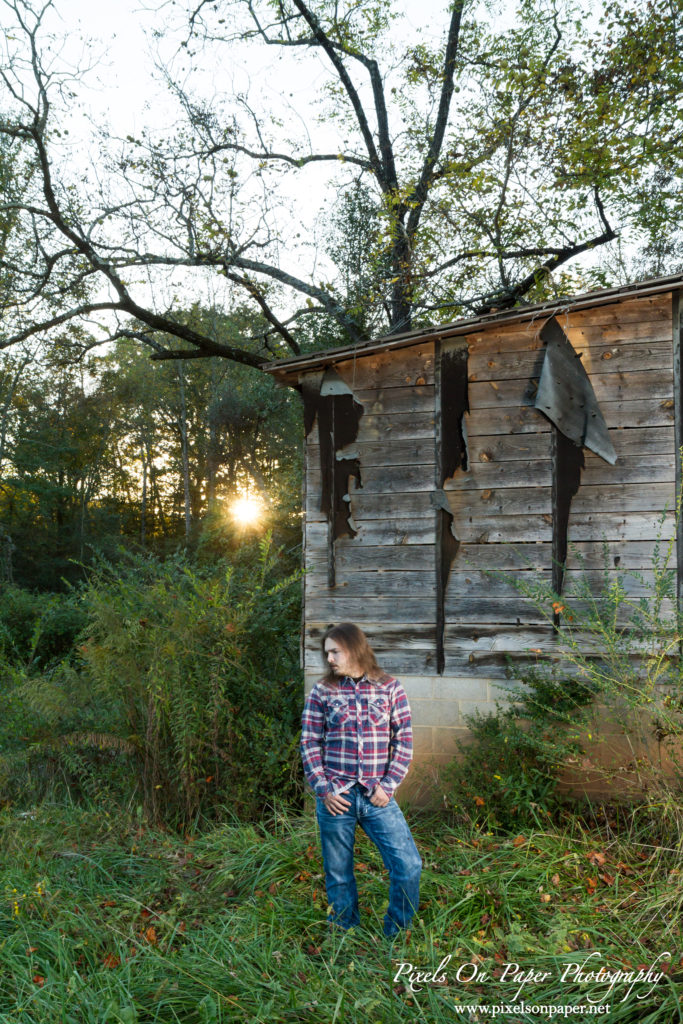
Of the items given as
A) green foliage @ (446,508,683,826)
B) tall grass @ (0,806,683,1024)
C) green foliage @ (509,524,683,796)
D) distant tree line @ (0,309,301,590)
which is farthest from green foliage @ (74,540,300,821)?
distant tree line @ (0,309,301,590)

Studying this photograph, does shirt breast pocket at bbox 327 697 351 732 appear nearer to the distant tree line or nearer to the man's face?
the man's face

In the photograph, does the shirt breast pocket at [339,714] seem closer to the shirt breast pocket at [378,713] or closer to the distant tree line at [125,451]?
the shirt breast pocket at [378,713]

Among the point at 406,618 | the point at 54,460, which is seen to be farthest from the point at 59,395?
the point at 406,618

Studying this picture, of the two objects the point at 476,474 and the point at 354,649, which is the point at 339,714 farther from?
the point at 476,474

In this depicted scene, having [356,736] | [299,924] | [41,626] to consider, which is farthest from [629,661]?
[41,626]

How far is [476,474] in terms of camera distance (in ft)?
22.1

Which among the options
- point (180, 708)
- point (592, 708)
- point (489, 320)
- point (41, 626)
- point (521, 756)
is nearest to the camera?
point (592, 708)

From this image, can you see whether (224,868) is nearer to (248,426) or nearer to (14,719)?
(14,719)

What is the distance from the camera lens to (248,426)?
23688mm

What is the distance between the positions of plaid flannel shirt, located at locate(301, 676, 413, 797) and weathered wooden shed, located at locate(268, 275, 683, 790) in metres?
2.29

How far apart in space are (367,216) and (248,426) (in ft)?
27.2

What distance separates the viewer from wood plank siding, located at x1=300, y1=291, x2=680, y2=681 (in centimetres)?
634

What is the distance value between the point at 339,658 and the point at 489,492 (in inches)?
120

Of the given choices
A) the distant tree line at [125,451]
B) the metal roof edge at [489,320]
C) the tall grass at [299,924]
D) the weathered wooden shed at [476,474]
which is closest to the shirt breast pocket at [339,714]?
the tall grass at [299,924]
